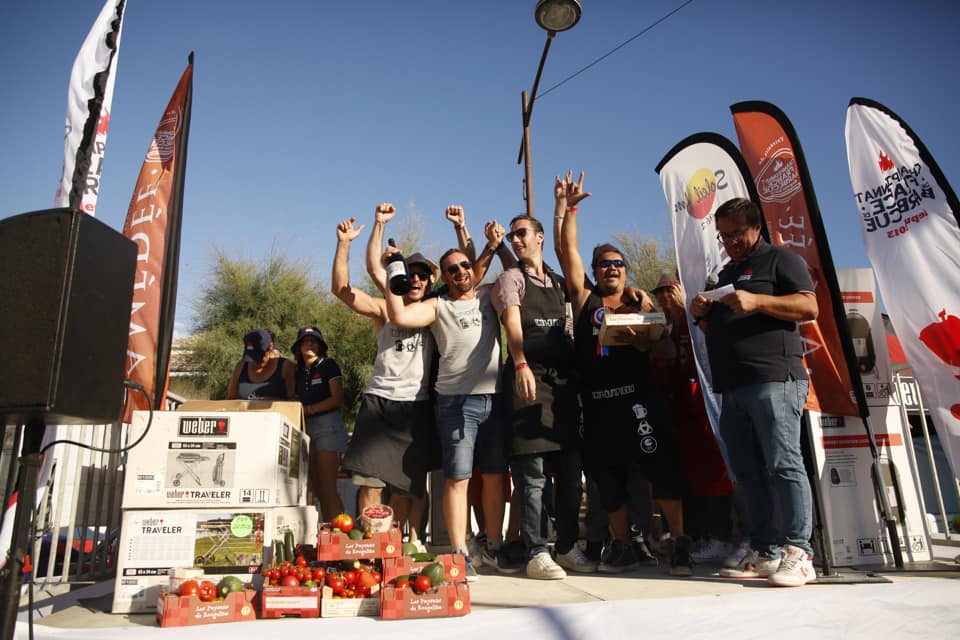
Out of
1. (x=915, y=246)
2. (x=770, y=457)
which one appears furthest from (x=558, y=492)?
(x=915, y=246)

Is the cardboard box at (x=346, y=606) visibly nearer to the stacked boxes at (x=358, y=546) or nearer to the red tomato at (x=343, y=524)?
the stacked boxes at (x=358, y=546)

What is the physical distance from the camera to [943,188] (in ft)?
13.4

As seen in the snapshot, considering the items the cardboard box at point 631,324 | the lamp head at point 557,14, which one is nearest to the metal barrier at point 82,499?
the cardboard box at point 631,324

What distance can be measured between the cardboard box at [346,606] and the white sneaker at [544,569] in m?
1.01

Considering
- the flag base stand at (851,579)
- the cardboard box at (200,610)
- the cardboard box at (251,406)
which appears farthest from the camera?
the cardboard box at (251,406)

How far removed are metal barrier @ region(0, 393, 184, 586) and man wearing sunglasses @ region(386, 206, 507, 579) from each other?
2125 millimetres

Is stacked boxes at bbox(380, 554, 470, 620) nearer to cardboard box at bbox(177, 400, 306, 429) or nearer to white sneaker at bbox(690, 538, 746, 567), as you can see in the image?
cardboard box at bbox(177, 400, 306, 429)

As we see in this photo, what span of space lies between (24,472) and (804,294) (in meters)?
3.49

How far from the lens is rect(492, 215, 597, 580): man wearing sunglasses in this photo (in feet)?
11.5

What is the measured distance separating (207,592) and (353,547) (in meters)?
0.62

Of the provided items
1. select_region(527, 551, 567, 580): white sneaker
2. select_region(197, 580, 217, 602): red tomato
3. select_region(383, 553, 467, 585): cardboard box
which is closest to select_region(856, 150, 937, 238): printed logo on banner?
select_region(527, 551, 567, 580): white sneaker

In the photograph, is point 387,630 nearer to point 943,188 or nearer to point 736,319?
point 736,319

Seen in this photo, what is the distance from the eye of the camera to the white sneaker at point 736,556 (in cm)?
341

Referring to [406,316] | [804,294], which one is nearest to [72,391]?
[406,316]
